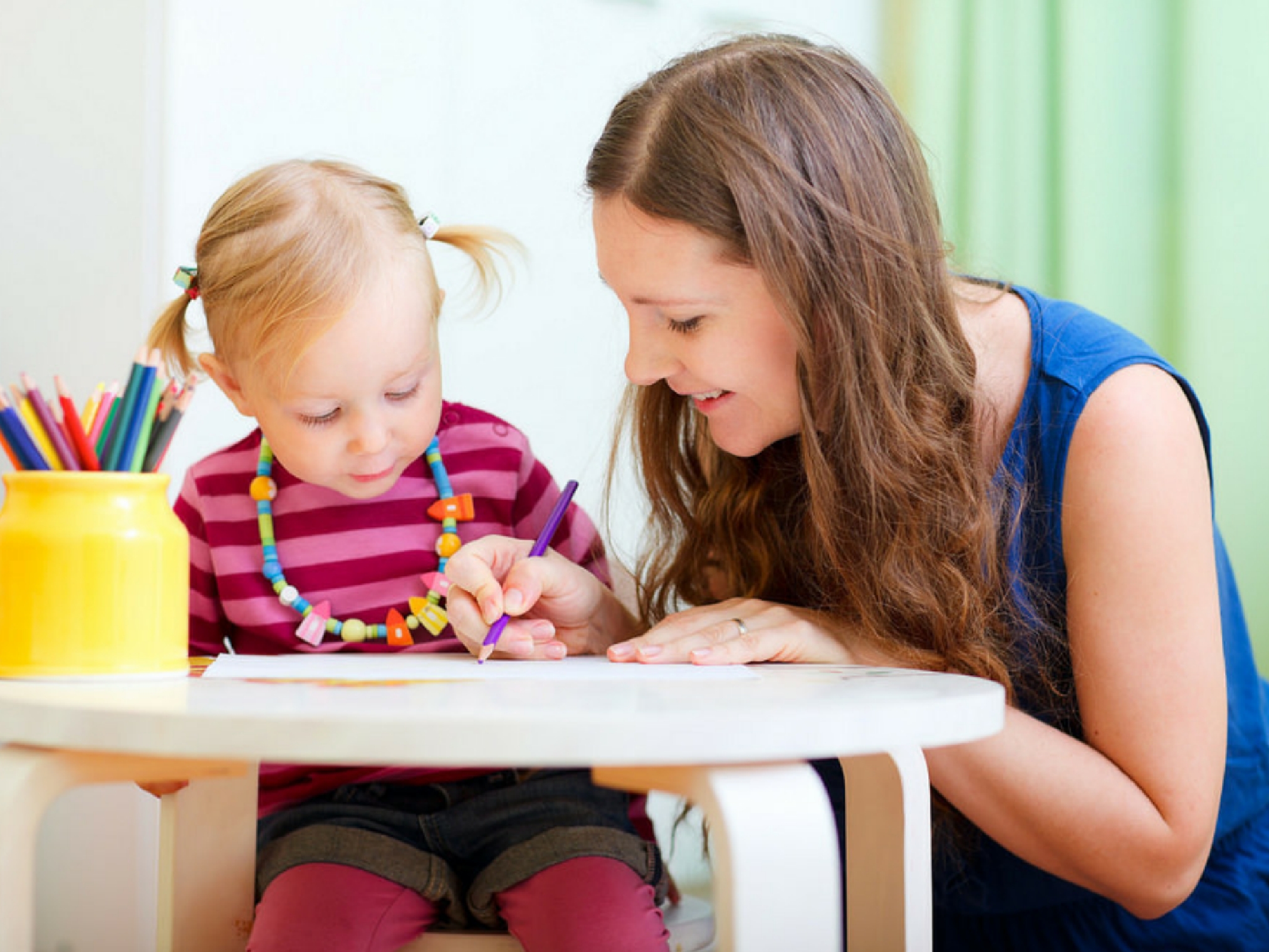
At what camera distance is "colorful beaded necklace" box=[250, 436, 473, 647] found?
1.09m

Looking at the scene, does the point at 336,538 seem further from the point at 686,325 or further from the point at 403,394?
the point at 686,325

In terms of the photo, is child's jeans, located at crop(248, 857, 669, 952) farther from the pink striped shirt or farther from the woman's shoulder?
the woman's shoulder

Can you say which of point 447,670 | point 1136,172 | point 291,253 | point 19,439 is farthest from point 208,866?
point 1136,172

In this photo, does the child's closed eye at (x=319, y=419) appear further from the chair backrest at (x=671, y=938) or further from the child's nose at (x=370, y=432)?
the chair backrest at (x=671, y=938)

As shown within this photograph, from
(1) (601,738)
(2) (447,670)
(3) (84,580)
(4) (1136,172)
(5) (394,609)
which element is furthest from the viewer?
(4) (1136,172)

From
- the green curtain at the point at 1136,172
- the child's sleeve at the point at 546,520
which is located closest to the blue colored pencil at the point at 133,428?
the child's sleeve at the point at 546,520

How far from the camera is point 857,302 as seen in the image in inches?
36.4

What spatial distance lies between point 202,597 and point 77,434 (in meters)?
0.48

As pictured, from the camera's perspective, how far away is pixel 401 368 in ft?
3.38

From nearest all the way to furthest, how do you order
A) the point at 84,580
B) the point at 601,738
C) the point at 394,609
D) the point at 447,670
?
the point at 601,738
the point at 84,580
the point at 447,670
the point at 394,609

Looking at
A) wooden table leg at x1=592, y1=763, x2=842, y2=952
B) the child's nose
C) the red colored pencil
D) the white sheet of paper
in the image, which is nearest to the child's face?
the child's nose

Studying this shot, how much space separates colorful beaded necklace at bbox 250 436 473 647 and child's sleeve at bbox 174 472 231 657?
0.06m

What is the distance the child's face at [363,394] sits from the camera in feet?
3.32

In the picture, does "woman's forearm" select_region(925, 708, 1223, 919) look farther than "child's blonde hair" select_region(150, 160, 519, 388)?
No
